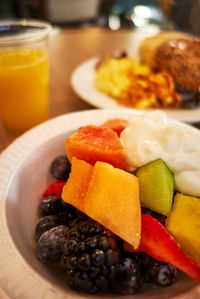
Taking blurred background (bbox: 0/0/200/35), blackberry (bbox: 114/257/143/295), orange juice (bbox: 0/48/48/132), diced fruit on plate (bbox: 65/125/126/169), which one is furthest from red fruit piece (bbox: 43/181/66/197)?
blurred background (bbox: 0/0/200/35)

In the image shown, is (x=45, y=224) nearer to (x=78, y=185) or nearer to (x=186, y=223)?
(x=78, y=185)

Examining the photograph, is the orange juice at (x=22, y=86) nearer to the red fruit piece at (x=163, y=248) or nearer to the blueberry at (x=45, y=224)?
the blueberry at (x=45, y=224)

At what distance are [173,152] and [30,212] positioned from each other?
52 centimetres

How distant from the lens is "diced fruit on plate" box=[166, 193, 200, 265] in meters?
0.68

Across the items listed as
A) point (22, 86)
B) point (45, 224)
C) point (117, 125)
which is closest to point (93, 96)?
point (22, 86)

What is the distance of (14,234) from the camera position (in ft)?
2.40

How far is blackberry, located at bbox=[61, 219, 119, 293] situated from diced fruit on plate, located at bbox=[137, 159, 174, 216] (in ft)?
0.57

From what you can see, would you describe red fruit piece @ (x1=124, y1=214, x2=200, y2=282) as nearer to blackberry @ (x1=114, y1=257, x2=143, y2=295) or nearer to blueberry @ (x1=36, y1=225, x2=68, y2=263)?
blackberry @ (x1=114, y1=257, x2=143, y2=295)

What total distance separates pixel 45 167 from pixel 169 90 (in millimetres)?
928

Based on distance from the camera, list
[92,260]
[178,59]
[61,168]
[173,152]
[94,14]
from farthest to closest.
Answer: [94,14] → [178,59] → [61,168] → [173,152] → [92,260]

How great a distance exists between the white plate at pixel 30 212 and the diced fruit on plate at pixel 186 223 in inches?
3.3

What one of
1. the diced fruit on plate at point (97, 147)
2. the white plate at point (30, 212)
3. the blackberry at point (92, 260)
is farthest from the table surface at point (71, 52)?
the blackberry at point (92, 260)

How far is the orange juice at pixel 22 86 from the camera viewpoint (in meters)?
1.18

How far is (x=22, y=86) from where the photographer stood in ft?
3.97
